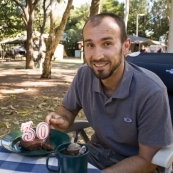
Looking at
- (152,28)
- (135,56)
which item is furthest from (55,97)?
(152,28)

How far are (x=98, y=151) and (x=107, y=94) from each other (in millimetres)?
490

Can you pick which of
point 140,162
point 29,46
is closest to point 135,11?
point 29,46

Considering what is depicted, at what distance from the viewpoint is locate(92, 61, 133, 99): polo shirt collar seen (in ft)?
5.65

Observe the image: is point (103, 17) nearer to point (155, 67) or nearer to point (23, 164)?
point (155, 67)

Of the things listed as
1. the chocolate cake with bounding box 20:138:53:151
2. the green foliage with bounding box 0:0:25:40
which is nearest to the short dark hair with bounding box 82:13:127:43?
the chocolate cake with bounding box 20:138:53:151

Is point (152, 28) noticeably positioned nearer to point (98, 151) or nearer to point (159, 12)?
point (159, 12)

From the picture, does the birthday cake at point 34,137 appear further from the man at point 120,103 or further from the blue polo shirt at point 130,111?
the blue polo shirt at point 130,111

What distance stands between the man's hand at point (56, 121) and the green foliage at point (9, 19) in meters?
18.3

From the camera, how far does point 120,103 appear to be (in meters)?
1.74

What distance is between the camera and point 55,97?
739cm

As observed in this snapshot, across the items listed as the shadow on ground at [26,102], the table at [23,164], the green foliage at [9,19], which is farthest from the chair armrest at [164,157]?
the green foliage at [9,19]

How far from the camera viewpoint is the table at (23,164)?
1335mm

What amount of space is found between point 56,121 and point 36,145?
Result: 1.26 feet

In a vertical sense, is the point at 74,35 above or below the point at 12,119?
above
